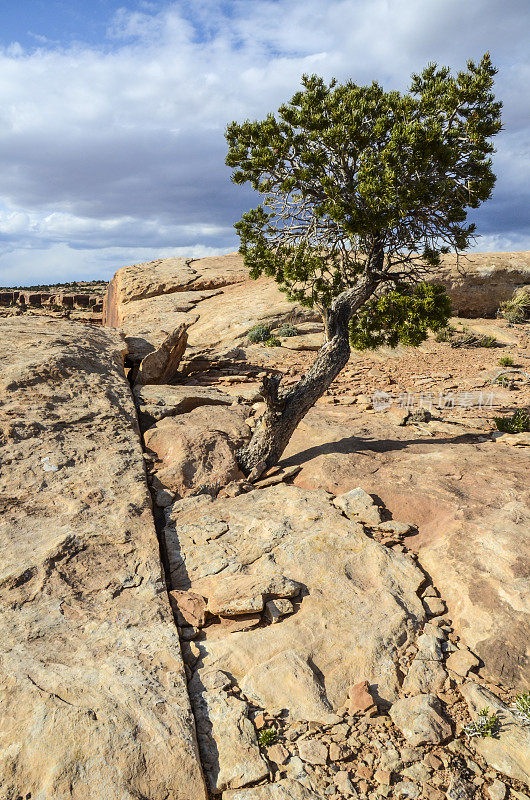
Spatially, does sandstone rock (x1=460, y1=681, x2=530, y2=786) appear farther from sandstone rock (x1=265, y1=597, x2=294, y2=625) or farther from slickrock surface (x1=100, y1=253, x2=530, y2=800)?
sandstone rock (x1=265, y1=597, x2=294, y2=625)

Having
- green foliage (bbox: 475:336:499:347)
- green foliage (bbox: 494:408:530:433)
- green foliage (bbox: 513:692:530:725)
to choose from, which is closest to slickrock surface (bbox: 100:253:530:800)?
green foliage (bbox: 513:692:530:725)

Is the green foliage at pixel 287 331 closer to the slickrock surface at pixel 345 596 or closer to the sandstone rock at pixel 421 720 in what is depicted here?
the slickrock surface at pixel 345 596

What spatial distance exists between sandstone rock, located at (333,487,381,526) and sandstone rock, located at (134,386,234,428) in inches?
171

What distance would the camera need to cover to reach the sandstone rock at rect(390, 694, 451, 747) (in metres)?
3.69

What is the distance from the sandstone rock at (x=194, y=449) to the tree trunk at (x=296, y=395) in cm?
38

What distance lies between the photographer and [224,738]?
11.9 ft

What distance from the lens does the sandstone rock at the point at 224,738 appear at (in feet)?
11.1

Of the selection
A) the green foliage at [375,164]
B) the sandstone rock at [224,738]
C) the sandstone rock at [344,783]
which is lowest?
the sandstone rock at [344,783]

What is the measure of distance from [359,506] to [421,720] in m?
2.96

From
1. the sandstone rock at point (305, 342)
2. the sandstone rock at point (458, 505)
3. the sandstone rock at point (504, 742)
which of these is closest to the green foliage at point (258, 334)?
the sandstone rock at point (305, 342)

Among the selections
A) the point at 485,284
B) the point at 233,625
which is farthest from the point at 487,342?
the point at 233,625

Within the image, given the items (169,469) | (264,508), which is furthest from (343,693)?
(169,469)

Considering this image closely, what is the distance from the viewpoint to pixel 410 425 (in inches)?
429

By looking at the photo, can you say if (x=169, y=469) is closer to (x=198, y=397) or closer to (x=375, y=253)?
(x=198, y=397)
